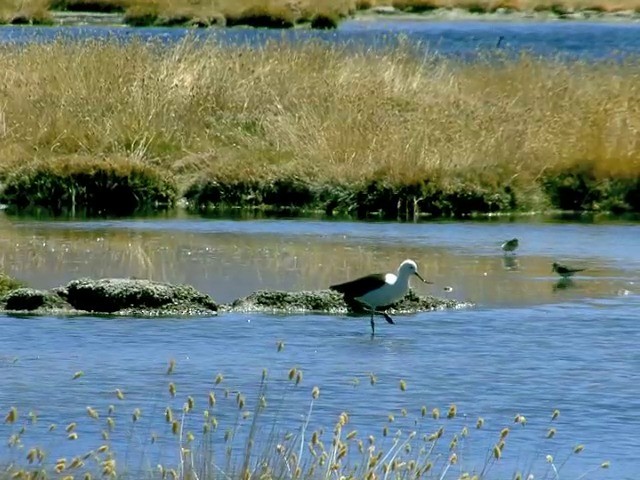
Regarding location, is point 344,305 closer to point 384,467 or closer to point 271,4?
point 384,467

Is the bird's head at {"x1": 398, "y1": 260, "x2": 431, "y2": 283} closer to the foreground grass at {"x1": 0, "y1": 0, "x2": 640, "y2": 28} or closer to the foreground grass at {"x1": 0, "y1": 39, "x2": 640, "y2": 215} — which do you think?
the foreground grass at {"x1": 0, "y1": 39, "x2": 640, "y2": 215}

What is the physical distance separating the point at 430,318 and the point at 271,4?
59.9 meters

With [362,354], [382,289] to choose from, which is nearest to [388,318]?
[382,289]

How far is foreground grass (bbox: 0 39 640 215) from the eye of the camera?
69.5 feet

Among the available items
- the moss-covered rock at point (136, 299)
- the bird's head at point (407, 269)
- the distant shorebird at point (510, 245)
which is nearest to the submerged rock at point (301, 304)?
the moss-covered rock at point (136, 299)

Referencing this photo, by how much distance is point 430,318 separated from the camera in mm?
13672

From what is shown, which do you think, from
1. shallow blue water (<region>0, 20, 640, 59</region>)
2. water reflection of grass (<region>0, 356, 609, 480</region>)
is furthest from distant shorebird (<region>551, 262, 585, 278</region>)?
shallow blue water (<region>0, 20, 640, 59</region>)

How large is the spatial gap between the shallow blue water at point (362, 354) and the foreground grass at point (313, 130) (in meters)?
2.88

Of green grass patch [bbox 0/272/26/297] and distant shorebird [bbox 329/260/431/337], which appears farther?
green grass patch [bbox 0/272/26/297]

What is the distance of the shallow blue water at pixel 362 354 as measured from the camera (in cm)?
959

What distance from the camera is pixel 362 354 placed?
12000 mm

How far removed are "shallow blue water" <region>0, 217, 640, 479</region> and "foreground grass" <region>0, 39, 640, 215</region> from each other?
2883 millimetres

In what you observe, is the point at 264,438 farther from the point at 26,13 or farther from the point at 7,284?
the point at 26,13

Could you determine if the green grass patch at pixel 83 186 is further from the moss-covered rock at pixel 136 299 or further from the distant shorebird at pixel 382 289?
the distant shorebird at pixel 382 289
